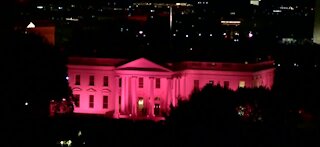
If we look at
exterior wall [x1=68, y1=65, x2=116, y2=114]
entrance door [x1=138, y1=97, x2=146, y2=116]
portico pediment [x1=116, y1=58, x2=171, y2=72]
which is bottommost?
entrance door [x1=138, y1=97, x2=146, y2=116]

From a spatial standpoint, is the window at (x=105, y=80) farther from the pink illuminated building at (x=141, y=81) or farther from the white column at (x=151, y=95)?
the white column at (x=151, y=95)

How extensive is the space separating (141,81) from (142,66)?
129 centimetres

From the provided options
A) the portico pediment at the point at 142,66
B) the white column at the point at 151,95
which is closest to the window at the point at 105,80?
the portico pediment at the point at 142,66

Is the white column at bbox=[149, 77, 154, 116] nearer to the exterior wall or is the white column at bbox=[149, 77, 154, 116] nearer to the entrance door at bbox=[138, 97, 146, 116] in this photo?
the entrance door at bbox=[138, 97, 146, 116]

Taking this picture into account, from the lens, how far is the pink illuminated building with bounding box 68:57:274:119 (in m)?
56.6

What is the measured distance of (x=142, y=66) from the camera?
5650 cm

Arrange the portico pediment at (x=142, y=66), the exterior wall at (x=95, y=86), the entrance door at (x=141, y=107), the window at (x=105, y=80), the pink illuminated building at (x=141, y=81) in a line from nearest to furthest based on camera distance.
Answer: the portico pediment at (x=142, y=66)
the pink illuminated building at (x=141, y=81)
the entrance door at (x=141, y=107)
the exterior wall at (x=95, y=86)
the window at (x=105, y=80)

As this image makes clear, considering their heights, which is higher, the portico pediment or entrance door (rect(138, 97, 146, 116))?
the portico pediment

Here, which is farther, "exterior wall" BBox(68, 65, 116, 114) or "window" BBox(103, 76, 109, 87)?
"window" BBox(103, 76, 109, 87)

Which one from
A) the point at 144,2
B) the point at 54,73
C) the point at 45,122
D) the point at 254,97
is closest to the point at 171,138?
the point at 45,122

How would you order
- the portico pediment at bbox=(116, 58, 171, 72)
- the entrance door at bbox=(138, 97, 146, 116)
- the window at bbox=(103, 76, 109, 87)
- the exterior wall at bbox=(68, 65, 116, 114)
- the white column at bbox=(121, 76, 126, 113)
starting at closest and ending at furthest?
the portico pediment at bbox=(116, 58, 171, 72), the entrance door at bbox=(138, 97, 146, 116), the white column at bbox=(121, 76, 126, 113), the exterior wall at bbox=(68, 65, 116, 114), the window at bbox=(103, 76, 109, 87)

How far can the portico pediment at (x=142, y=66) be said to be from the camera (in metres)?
56.2

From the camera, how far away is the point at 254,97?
151 feet

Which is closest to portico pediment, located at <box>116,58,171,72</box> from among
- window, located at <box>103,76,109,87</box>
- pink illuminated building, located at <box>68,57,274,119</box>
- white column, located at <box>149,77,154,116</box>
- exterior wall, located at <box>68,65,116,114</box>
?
pink illuminated building, located at <box>68,57,274,119</box>
